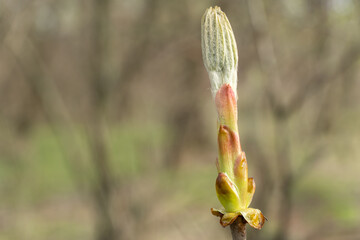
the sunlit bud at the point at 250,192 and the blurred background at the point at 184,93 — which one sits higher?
the blurred background at the point at 184,93

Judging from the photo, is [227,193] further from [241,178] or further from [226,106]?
[226,106]

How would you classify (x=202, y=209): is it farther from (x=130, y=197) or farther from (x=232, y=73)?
(x=232, y=73)

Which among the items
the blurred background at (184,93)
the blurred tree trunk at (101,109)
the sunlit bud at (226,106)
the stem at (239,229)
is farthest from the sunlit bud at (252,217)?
the blurred tree trunk at (101,109)

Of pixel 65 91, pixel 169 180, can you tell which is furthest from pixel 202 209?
pixel 65 91

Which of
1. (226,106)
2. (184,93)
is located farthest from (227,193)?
(184,93)

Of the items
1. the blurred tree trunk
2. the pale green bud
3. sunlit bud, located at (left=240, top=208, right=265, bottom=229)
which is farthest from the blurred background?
sunlit bud, located at (left=240, top=208, right=265, bottom=229)

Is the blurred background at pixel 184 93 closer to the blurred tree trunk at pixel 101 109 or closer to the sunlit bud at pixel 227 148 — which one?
the blurred tree trunk at pixel 101 109
